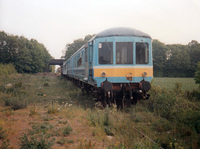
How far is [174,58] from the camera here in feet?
150

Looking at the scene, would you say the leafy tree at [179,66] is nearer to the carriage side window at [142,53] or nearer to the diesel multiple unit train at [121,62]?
the carriage side window at [142,53]

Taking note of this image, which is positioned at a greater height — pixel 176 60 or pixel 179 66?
pixel 176 60

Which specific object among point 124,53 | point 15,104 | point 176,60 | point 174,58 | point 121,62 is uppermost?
point 174,58

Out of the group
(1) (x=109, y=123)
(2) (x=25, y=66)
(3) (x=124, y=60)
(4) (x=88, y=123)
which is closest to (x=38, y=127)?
(4) (x=88, y=123)

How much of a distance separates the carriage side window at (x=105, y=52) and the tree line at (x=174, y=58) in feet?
106

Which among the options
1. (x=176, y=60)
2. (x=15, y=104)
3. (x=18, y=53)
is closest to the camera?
(x=15, y=104)

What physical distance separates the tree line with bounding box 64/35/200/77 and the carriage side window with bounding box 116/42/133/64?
105 ft

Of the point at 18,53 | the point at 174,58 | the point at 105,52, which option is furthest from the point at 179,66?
the point at 105,52

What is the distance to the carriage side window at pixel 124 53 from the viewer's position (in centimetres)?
807

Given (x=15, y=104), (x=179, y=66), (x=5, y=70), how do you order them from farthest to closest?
(x=179, y=66) → (x=5, y=70) → (x=15, y=104)

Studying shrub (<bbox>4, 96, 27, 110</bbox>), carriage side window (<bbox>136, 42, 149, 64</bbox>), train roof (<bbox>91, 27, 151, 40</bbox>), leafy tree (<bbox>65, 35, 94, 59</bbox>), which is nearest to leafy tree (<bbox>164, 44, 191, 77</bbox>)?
leafy tree (<bbox>65, 35, 94, 59</bbox>)

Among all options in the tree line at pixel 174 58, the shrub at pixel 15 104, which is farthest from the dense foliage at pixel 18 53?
the shrub at pixel 15 104

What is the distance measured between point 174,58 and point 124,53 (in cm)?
4088

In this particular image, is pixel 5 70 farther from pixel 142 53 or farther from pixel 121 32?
pixel 142 53
